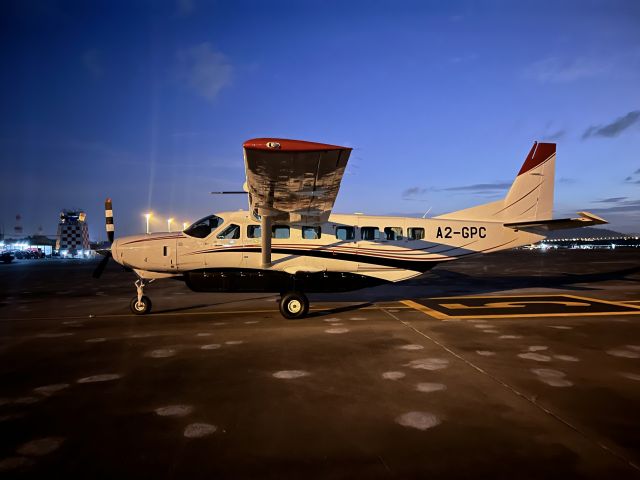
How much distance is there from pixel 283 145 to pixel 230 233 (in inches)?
205

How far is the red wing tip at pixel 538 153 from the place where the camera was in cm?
1216

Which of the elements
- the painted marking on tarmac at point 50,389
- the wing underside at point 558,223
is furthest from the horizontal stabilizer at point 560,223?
the painted marking on tarmac at point 50,389

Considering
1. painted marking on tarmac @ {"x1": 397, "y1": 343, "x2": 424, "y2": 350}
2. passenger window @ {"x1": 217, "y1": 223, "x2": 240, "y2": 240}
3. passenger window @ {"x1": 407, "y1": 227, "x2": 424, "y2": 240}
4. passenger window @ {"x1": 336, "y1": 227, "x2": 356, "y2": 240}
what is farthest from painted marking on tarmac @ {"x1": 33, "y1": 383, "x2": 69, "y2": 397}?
passenger window @ {"x1": 407, "y1": 227, "x2": 424, "y2": 240}

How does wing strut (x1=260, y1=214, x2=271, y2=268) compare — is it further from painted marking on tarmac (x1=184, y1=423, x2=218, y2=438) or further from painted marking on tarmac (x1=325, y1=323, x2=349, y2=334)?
painted marking on tarmac (x1=184, y1=423, x2=218, y2=438)

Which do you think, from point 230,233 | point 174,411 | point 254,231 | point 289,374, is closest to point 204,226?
point 230,233

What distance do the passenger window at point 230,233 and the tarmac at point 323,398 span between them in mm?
2310

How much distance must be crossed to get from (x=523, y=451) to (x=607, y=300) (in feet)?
38.4

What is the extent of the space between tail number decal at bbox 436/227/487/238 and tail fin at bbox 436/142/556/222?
2.52 ft

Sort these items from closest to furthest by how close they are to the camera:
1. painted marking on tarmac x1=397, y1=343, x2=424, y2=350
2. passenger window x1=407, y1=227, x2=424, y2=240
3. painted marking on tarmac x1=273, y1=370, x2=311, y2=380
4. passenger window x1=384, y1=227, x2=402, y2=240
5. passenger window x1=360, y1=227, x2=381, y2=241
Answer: painted marking on tarmac x1=273, y1=370, x2=311, y2=380 → painted marking on tarmac x1=397, y1=343, x2=424, y2=350 → passenger window x1=360, y1=227, x2=381, y2=241 → passenger window x1=384, y1=227, x2=402, y2=240 → passenger window x1=407, y1=227, x2=424, y2=240

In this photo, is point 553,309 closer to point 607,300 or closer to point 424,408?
point 607,300

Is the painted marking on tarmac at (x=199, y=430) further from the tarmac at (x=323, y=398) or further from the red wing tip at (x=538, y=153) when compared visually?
the red wing tip at (x=538, y=153)

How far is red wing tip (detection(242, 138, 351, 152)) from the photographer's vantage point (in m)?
5.53

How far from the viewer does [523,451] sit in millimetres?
3254

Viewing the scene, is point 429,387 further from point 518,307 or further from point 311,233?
point 518,307
